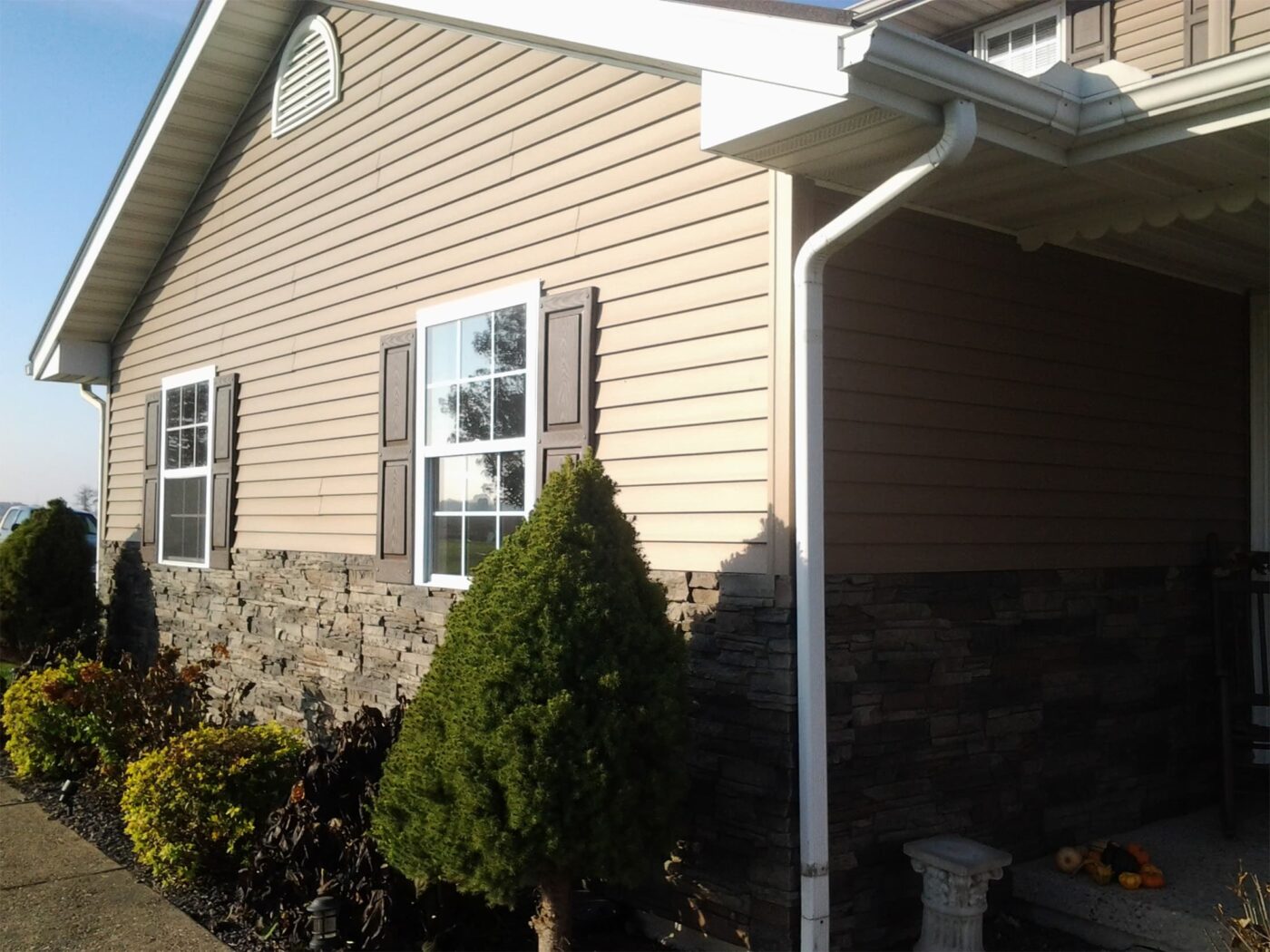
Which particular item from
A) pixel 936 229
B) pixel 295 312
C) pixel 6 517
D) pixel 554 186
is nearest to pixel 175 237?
pixel 295 312

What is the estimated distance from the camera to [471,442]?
5980 mm

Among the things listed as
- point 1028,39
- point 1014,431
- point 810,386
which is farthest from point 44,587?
point 1028,39

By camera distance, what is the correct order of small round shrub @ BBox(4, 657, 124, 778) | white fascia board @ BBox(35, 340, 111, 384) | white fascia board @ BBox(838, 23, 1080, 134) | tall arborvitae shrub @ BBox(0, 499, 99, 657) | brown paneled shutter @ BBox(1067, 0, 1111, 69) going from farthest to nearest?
white fascia board @ BBox(35, 340, 111, 384) < tall arborvitae shrub @ BBox(0, 499, 99, 657) < brown paneled shutter @ BBox(1067, 0, 1111, 69) < small round shrub @ BBox(4, 657, 124, 778) < white fascia board @ BBox(838, 23, 1080, 134)

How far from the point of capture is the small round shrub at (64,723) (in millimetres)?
7184

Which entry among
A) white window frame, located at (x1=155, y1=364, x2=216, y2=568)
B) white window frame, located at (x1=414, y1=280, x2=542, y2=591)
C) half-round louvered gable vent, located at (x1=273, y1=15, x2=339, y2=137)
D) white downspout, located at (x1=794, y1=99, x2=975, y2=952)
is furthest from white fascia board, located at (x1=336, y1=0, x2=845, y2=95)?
white window frame, located at (x1=155, y1=364, x2=216, y2=568)

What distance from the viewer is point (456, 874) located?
3912mm

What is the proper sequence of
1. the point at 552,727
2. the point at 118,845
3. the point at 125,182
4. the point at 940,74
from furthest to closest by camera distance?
the point at 125,182
the point at 118,845
the point at 552,727
the point at 940,74

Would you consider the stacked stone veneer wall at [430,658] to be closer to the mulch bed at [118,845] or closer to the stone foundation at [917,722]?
the stone foundation at [917,722]

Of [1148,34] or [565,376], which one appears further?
[1148,34]

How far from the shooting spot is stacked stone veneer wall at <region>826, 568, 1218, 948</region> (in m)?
4.35

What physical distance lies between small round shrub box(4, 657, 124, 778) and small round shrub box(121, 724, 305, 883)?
160cm

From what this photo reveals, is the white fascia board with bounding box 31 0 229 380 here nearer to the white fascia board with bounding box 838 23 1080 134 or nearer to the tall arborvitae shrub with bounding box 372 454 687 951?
the tall arborvitae shrub with bounding box 372 454 687 951

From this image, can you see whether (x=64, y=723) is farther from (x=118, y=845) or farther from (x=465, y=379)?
(x=465, y=379)

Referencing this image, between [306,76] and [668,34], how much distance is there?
4.49m
